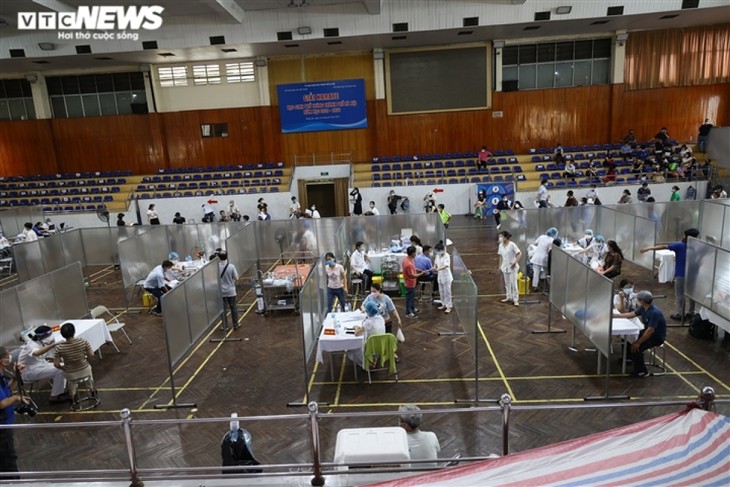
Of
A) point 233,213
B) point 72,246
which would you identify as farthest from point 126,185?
point 72,246

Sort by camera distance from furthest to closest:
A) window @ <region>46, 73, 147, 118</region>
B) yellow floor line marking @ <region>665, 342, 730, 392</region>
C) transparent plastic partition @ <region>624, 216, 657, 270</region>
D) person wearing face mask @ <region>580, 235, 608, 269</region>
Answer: window @ <region>46, 73, 147, 118</region>
transparent plastic partition @ <region>624, 216, 657, 270</region>
person wearing face mask @ <region>580, 235, 608, 269</region>
yellow floor line marking @ <region>665, 342, 730, 392</region>

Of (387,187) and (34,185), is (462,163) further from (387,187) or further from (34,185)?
(34,185)

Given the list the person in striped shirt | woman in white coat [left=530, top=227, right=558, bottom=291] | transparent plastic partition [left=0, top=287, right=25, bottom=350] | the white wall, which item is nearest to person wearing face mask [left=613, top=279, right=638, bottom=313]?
woman in white coat [left=530, top=227, right=558, bottom=291]

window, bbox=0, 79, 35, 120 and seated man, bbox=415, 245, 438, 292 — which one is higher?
window, bbox=0, 79, 35, 120

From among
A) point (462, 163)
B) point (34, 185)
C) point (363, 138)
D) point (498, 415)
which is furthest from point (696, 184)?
point (34, 185)

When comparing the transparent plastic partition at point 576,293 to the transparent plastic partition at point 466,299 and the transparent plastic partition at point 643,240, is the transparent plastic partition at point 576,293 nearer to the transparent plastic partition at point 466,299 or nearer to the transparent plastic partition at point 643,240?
the transparent plastic partition at point 466,299

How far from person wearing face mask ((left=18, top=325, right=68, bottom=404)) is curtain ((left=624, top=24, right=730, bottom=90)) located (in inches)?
1119

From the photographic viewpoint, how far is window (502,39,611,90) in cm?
2620

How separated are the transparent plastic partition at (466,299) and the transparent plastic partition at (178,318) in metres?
4.99

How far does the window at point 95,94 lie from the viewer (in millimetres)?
28375

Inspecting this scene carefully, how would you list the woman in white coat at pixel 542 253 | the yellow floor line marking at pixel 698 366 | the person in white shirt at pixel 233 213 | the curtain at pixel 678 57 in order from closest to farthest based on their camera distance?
the yellow floor line marking at pixel 698 366
the woman in white coat at pixel 542 253
the person in white shirt at pixel 233 213
the curtain at pixel 678 57

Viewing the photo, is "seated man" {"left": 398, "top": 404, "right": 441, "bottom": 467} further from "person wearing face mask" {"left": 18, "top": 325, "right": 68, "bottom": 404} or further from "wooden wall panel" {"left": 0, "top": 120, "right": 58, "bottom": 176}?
"wooden wall panel" {"left": 0, "top": 120, "right": 58, "bottom": 176}

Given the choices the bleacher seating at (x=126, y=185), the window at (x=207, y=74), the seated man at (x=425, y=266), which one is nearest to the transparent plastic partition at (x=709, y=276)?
the seated man at (x=425, y=266)

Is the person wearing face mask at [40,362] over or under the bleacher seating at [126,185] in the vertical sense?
under
